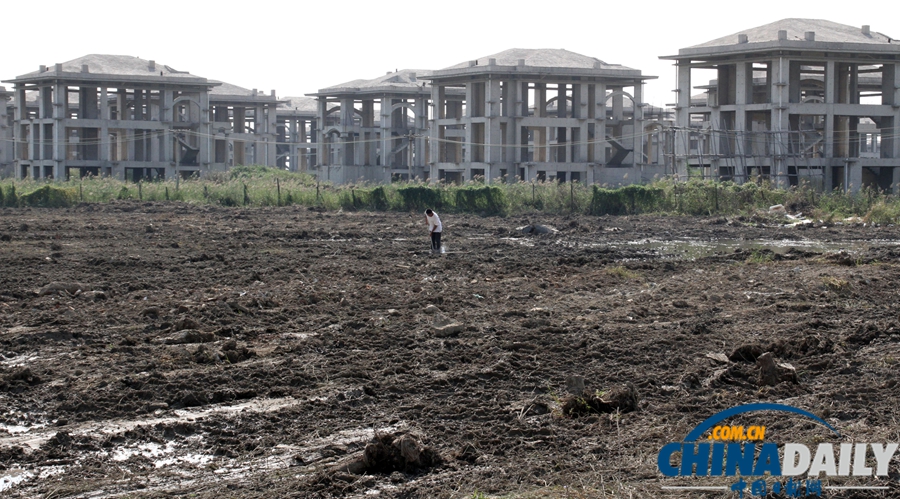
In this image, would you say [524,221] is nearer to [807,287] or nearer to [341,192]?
[341,192]

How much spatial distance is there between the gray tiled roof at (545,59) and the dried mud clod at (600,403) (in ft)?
166

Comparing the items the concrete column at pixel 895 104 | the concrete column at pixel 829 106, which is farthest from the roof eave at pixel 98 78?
the concrete column at pixel 895 104

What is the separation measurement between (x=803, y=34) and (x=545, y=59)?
1495 centimetres

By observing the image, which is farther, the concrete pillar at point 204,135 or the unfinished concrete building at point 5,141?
the unfinished concrete building at point 5,141

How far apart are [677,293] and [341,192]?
28447 millimetres

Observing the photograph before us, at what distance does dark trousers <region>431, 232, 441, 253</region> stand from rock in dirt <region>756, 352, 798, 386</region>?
14675 mm

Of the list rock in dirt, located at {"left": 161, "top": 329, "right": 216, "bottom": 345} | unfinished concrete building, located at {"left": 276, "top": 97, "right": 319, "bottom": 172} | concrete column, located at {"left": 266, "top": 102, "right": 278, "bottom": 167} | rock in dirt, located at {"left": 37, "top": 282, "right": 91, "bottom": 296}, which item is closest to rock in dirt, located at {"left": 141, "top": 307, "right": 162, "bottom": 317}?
rock in dirt, located at {"left": 161, "top": 329, "right": 216, "bottom": 345}

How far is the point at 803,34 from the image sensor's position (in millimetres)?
51844

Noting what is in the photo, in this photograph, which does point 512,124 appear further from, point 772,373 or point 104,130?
point 772,373

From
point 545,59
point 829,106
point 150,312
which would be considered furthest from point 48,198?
point 829,106

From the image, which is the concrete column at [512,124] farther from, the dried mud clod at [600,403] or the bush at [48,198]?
the dried mud clod at [600,403]

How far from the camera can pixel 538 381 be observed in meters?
10.2

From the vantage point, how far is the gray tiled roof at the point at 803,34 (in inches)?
2008

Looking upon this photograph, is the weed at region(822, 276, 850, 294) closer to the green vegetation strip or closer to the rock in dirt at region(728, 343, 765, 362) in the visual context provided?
the rock in dirt at region(728, 343, 765, 362)
